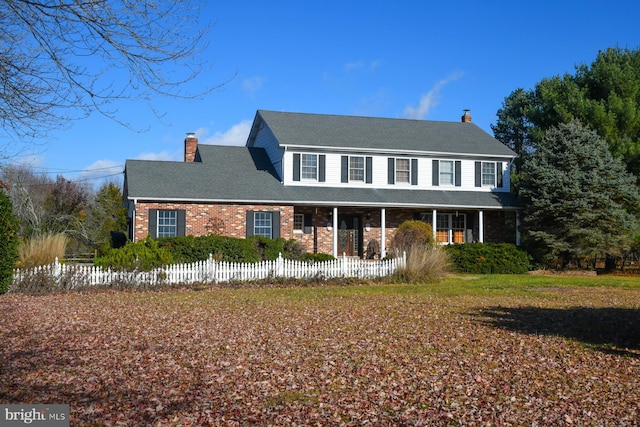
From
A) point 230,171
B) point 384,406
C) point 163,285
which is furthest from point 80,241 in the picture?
point 384,406

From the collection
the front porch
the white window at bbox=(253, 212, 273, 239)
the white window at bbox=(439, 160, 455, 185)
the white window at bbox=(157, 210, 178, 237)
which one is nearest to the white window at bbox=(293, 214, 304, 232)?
the front porch

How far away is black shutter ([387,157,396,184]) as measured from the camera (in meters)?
28.8

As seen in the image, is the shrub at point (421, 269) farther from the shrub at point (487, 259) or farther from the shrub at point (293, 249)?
the shrub at point (487, 259)

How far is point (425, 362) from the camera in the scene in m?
8.20

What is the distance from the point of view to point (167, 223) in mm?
24453

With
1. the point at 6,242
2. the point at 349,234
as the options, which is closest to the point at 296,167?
the point at 349,234

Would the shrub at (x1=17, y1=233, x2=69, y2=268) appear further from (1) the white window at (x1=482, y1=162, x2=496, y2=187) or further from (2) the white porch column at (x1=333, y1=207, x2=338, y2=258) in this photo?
(1) the white window at (x1=482, y1=162, x2=496, y2=187)

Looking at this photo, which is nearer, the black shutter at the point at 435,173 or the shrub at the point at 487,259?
the shrub at the point at 487,259

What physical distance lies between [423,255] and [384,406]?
1423 centimetres

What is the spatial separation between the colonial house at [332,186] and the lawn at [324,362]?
428 inches

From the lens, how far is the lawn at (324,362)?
6.18m

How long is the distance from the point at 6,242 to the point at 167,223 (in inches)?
366

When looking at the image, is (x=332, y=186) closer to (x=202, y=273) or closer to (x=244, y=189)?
(x=244, y=189)

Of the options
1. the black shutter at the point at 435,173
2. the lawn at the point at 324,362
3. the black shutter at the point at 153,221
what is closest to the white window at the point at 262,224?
the black shutter at the point at 153,221
